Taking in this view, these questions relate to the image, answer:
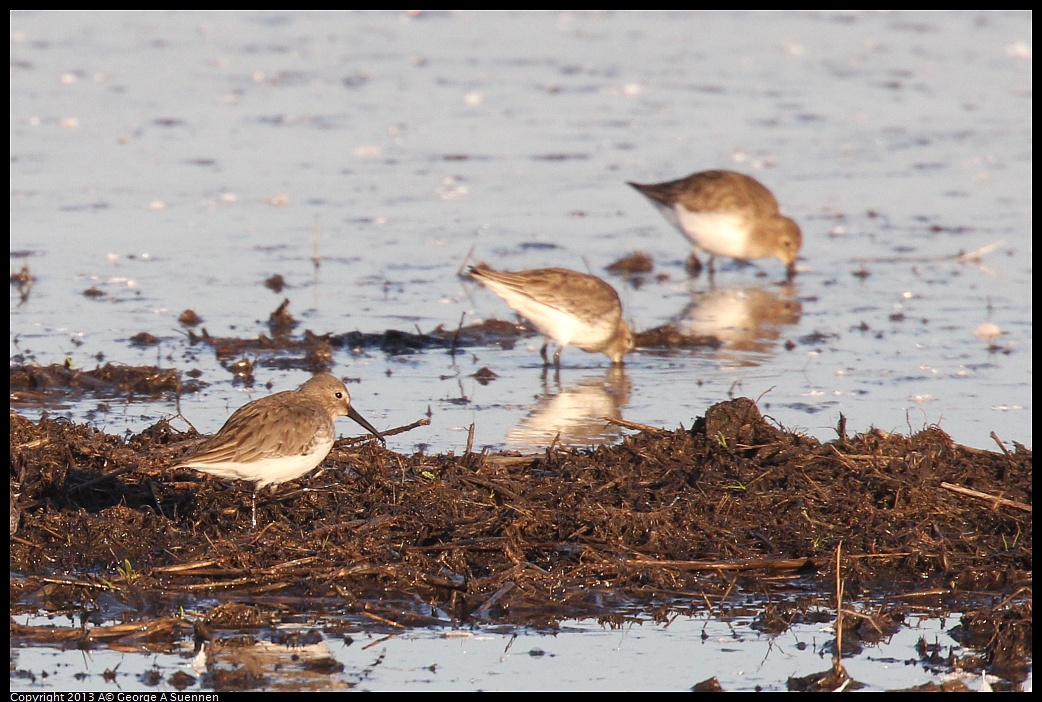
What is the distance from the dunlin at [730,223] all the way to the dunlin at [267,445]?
21.2ft

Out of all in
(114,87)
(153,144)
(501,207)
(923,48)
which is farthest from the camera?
(923,48)

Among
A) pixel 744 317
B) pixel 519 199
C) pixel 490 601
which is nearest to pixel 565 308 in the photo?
pixel 744 317

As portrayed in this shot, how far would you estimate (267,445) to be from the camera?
6477 millimetres

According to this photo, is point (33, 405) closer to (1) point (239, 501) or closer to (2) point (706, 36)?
(1) point (239, 501)

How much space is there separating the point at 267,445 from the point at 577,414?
2.81 metres

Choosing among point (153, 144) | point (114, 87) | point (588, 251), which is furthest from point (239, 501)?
point (114, 87)

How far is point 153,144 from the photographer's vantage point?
15.6 metres

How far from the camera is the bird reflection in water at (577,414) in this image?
827 centimetres

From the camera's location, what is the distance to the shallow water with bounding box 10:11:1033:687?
942cm

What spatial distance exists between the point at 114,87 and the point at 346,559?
1315 cm

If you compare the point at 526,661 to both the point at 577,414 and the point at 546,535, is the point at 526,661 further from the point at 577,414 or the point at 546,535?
the point at 577,414

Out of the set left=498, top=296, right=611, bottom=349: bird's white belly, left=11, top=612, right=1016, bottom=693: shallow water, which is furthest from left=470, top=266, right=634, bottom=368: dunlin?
→ left=11, top=612, right=1016, bottom=693: shallow water

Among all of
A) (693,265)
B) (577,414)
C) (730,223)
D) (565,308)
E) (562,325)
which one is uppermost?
(730,223)

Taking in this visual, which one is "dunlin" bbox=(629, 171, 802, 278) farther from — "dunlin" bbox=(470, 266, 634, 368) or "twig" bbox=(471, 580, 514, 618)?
"twig" bbox=(471, 580, 514, 618)
